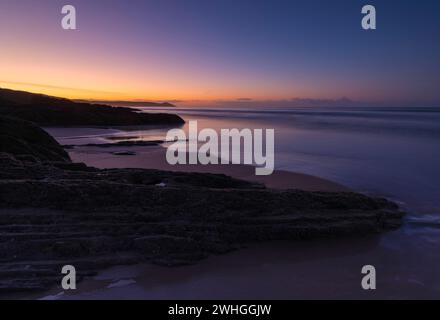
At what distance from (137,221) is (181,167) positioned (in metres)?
7.85

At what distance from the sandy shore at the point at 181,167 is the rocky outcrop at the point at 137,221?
3.04 m

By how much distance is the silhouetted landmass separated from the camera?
5.09m

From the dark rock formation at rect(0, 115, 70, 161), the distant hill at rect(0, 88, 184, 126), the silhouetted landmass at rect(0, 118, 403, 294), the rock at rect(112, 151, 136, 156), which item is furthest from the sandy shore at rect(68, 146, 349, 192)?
the distant hill at rect(0, 88, 184, 126)

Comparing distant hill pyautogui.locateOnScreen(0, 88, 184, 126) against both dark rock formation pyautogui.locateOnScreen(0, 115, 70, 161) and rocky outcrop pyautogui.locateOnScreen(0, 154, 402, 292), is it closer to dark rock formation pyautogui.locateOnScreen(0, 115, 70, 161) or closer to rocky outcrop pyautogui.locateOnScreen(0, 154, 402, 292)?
dark rock formation pyautogui.locateOnScreen(0, 115, 70, 161)

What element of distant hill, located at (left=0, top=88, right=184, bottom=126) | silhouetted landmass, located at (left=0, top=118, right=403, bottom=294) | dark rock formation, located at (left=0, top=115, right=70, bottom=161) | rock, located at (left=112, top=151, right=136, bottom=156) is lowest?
silhouetted landmass, located at (left=0, top=118, right=403, bottom=294)

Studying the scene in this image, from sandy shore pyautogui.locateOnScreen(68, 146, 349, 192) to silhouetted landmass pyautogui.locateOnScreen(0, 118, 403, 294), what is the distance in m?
3.02

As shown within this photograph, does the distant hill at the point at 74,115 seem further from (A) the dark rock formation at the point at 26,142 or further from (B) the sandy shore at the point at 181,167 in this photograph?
(A) the dark rock formation at the point at 26,142

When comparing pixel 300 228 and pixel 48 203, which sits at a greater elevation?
pixel 48 203

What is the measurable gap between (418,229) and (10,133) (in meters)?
11.2

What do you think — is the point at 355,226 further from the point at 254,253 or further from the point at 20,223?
the point at 20,223

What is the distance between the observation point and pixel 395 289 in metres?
4.84

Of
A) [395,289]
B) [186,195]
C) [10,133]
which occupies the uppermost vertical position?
[10,133]

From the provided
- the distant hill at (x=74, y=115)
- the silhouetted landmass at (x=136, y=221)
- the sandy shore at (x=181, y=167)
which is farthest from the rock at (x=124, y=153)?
the distant hill at (x=74, y=115)

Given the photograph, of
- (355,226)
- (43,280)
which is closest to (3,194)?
(43,280)
